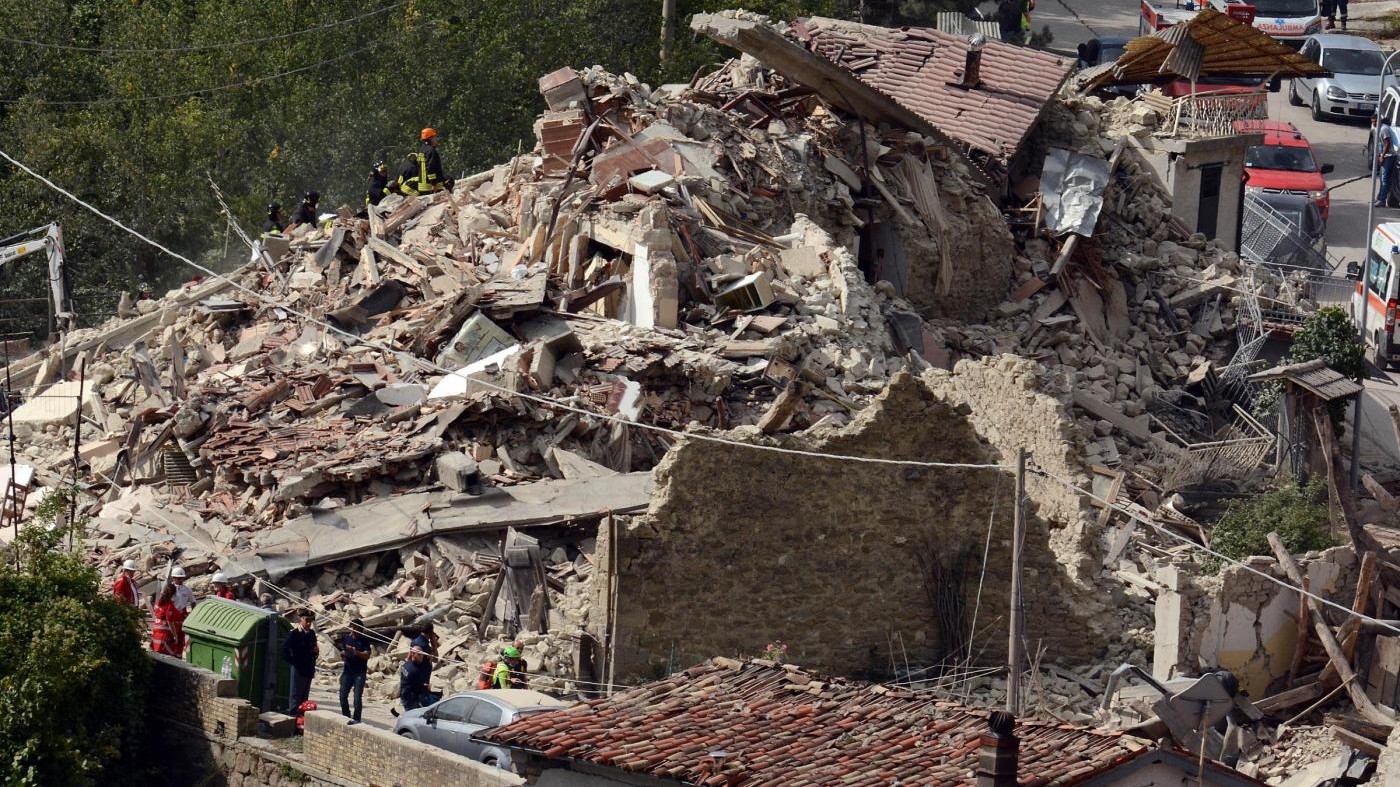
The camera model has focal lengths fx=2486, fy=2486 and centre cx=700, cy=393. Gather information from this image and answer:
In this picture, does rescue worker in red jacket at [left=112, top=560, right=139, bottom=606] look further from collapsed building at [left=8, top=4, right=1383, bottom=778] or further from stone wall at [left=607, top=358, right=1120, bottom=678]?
stone wall at [left=607, top=358, right=1120, bottom=678]

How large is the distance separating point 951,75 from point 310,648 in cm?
1520

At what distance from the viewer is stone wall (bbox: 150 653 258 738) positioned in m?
18.6

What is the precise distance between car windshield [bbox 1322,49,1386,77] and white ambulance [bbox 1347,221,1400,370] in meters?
13.1

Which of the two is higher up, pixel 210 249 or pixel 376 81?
pixel 376 81

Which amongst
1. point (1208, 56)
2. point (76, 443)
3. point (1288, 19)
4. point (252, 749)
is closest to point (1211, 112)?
point (1208, 56)

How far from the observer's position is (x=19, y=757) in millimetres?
17828

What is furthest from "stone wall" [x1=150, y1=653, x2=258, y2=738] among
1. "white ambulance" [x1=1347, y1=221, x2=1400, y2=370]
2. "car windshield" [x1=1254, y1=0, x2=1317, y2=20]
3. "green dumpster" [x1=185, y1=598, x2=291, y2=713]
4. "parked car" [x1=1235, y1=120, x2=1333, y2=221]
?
"car windshield" [x1=1254, y1=0, x2=1317, y2=20]

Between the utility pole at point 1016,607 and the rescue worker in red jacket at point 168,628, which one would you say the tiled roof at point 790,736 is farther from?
the rescue worker in red jacket at point 168,628

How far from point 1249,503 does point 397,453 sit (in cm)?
872

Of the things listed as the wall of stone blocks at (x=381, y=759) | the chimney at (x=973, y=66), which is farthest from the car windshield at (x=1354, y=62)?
the wall of stone blocks at (x=381, y=759)

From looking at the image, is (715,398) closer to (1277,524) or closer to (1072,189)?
(1277,524)

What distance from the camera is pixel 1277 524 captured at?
77.2 ft

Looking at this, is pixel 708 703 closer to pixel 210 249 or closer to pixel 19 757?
pixel 19 757

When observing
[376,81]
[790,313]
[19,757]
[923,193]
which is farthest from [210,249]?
[19,757]
